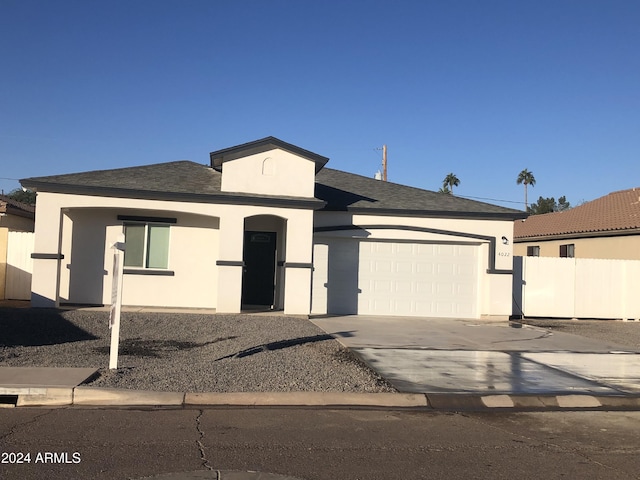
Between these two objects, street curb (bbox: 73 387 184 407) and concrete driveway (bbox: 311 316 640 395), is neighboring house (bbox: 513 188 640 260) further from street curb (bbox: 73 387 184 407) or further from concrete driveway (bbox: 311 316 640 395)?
street curb (bbox: 73 387 184 407)

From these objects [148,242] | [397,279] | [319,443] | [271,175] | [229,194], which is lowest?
[319,443]

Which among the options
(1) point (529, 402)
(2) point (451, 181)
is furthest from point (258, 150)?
(2) point (451, 181)

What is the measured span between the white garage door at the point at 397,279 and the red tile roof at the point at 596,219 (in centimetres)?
891

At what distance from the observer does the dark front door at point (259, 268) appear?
1831 cm

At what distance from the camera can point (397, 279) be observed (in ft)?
60.0

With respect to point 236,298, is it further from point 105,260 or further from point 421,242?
point 421,242

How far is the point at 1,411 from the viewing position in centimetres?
745

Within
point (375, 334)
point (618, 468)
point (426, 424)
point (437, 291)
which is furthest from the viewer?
point (437, 291)

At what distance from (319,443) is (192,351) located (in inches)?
215

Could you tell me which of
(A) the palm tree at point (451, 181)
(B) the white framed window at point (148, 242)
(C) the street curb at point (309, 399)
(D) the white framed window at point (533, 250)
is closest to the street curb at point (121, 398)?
(C) the street curb at point (309, 399)

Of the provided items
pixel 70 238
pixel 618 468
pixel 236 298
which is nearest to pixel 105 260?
pixel 70 238

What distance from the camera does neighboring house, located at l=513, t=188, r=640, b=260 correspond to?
23688 millimetres

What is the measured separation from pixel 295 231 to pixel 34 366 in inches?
336

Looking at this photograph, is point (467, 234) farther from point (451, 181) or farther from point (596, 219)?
point (451, 181)
